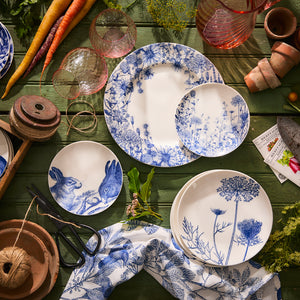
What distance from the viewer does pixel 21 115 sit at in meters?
1.06

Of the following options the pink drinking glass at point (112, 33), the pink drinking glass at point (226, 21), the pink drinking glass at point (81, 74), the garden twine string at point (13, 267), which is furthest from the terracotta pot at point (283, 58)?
the garden twine string at point (13, 267)

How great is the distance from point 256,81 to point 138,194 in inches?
24.5

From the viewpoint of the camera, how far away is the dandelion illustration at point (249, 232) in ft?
4.14

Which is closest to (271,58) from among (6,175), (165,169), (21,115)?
(165,169)

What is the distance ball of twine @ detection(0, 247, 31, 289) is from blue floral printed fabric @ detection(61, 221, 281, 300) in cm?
20

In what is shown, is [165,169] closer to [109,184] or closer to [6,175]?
[109,184]

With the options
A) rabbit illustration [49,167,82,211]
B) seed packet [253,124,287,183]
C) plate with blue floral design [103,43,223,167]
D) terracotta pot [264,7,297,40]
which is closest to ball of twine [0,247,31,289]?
rabbit illustration [49,167,82,211]

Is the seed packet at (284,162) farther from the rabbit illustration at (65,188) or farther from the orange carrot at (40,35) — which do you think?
the orange carrot at (40,35)

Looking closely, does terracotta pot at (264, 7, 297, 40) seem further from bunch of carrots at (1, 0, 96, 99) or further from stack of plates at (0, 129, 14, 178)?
stack of plates at (0, 129, 14, 178)

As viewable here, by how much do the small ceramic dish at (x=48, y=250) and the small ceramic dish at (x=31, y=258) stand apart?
0.03 m

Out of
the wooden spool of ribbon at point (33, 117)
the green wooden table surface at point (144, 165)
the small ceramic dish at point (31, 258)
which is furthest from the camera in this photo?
the green wooden table surface at point (144, 165)

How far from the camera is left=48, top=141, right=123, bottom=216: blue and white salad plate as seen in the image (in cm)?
125

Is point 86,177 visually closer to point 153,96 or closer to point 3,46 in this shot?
point 153,96

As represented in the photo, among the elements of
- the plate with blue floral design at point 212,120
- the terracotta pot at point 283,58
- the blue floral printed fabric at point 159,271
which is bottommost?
the blue floral printed fabric at point 159,271
